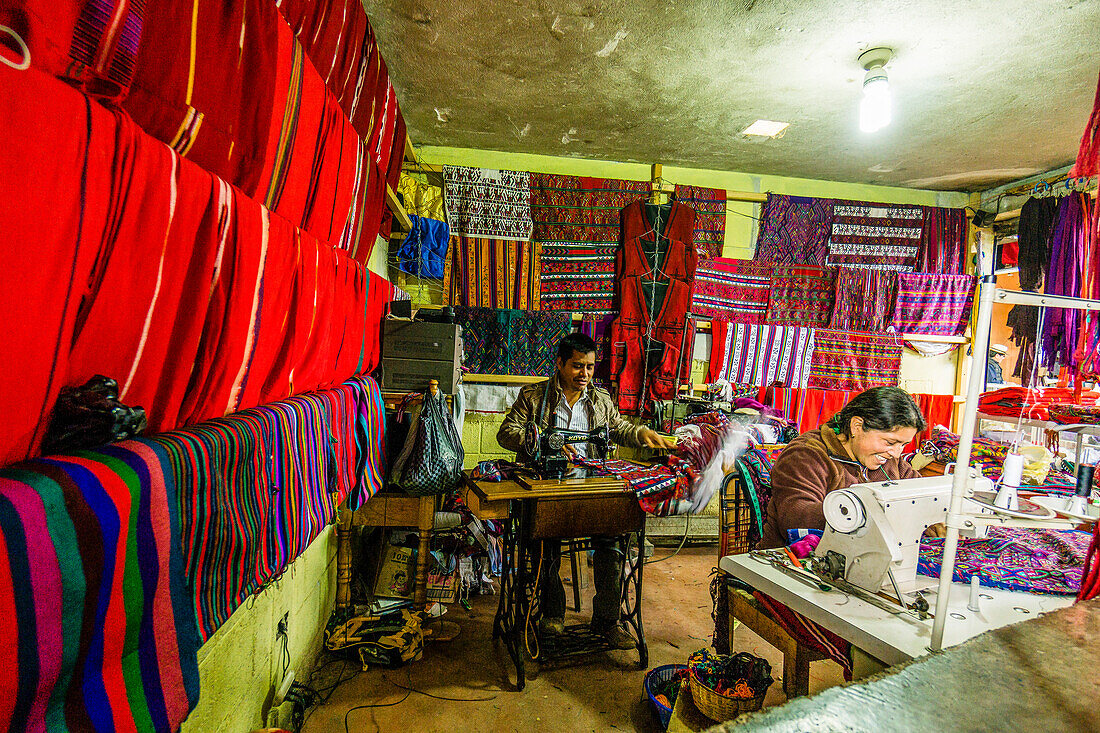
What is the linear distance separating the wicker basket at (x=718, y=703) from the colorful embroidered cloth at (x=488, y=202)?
3.51 meters

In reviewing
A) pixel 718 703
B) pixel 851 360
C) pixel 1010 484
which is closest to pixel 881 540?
pixel 1010 484

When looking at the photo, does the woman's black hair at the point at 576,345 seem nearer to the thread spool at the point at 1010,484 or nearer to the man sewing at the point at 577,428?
the man sewing at the point at 577,428

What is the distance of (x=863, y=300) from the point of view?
4930 mm

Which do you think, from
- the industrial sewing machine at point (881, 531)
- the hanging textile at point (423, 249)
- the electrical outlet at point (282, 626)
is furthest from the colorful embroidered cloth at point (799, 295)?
the electrical outlet at point (282, 626)

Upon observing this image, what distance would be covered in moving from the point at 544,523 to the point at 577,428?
101 cm

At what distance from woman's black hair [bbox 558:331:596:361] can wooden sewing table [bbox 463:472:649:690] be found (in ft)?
2.88

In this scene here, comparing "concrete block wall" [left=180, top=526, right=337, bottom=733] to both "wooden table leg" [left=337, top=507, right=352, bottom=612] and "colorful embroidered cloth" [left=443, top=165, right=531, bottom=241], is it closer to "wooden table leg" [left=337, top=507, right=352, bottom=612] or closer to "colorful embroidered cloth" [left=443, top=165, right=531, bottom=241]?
"wooden table leg" [left=337, top=507, right=352, bottom=612]

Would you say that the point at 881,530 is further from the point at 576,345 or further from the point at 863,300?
the point at 863,300

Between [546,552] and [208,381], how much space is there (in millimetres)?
2236

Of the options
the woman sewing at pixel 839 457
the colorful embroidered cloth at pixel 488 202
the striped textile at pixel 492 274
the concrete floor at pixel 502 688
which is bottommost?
the concrete floor at pixel 502 688

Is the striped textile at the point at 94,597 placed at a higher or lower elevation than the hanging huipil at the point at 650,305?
lower


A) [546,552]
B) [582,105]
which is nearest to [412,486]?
[546,552]

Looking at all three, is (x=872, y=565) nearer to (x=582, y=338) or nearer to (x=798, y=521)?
(x=798, y=521)

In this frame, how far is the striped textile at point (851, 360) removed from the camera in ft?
16.1
